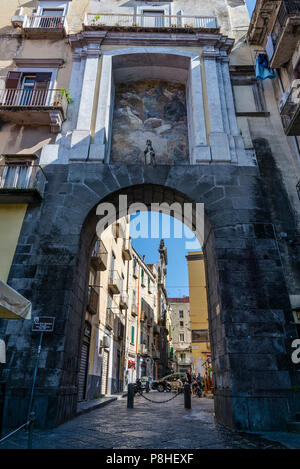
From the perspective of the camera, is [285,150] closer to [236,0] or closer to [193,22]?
[193,22]

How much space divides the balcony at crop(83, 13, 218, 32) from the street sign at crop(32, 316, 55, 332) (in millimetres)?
11615

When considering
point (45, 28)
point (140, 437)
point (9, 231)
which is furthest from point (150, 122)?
point (140, 437)

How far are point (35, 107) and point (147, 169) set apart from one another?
4.44 metres

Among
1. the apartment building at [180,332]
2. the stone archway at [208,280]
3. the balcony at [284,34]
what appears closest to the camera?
the stone archway at [208,280]

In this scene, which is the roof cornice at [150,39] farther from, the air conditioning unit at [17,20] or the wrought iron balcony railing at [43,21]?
the air conditioning unit at [17,20]

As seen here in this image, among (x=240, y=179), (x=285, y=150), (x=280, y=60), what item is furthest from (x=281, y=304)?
(x=280, y=60)

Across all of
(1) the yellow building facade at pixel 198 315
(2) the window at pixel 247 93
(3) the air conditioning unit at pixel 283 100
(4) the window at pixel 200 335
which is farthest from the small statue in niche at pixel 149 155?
(4) the window at pixel 200 335

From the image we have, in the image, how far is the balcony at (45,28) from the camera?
1278cm

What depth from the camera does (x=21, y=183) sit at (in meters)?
9.27

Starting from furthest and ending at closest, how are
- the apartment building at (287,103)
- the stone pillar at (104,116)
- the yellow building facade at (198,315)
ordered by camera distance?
1. the yellow building facade at (198,315)
2. the stone pillar at (104,116)
3. the apartment building at (287,103)

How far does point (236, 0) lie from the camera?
560 inches

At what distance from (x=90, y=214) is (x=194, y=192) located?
3.18 metres

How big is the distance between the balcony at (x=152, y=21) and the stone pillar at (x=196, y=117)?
232 centimetres

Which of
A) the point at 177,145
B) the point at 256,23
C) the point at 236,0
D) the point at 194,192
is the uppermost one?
the point at 236,0
